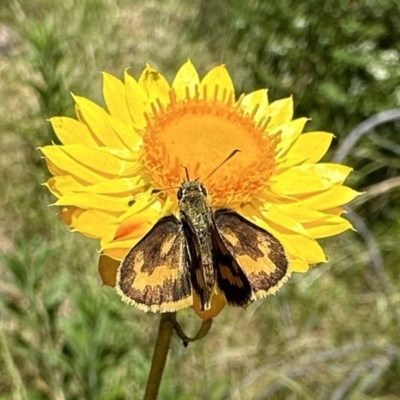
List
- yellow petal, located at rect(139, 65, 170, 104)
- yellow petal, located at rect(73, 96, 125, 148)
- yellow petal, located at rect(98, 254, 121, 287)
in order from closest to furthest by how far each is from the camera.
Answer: yellow petal, located at rect(98, 254, 121, 287) → yellow petal, located at rect(73, 96, 125, 148) → yellow petal, located at rect(139, 65, 170, 104)

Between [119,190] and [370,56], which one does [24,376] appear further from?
[370,56]

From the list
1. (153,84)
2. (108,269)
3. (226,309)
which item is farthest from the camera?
(226,309)

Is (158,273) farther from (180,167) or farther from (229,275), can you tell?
(180,167)

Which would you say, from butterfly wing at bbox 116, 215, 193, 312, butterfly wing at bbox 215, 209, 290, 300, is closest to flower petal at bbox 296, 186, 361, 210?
butterfly wing at bbox 215, 209, 290, 300

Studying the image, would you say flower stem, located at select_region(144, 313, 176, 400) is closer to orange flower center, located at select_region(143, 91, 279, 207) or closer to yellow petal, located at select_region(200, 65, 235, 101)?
orange flower center, located at select_region(143, 91, 279, 207)

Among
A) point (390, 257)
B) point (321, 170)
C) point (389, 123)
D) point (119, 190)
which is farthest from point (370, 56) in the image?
point (119, 190)

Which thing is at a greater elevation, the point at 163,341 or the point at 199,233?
the point at 199,233

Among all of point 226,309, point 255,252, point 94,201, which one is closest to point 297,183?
point 255,252
